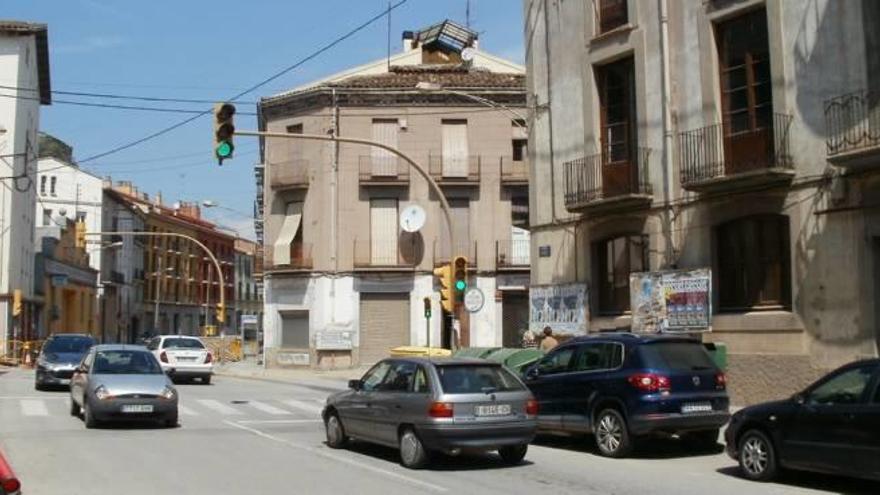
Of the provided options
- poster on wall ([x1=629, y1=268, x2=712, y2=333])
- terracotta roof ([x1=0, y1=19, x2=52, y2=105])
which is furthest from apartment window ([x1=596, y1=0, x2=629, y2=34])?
terracotta roof ([x1=0, y1=19, x2=52, y2=105])

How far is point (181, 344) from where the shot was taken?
32.1 m

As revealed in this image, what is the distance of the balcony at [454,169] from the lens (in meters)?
40.8

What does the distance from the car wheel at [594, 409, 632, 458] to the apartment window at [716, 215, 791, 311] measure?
262 inches

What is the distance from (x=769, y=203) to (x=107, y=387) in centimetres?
1272

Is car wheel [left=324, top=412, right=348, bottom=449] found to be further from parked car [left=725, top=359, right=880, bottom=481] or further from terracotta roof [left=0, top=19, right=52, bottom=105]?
terracotta roof [left=0, top=19, right=52, bottom=105]

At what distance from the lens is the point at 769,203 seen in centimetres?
1852

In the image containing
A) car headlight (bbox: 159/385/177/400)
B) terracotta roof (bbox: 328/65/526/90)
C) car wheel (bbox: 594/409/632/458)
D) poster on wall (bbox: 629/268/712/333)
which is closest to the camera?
car wheel (bbox: 594/409/632/458)

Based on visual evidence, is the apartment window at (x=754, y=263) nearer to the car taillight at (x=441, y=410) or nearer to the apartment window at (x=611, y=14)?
the apartment window at (x=611, y=14)

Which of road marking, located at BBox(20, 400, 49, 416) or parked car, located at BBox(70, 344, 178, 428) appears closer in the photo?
parked car, located at BBox(70, 344, 178, 428)

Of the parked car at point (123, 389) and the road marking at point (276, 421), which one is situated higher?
the parked car at point (123, 389)

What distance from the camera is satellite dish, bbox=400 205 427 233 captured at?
3938cm

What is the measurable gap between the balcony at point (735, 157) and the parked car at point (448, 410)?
7970 millimetres

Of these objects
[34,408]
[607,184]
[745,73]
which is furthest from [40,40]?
[745,73]

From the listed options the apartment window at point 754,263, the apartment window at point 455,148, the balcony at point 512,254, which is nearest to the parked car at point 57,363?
the apartment window at point 754,263
